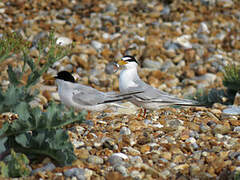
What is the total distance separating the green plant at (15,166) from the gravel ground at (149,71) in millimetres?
117

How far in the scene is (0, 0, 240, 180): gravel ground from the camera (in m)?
3.12

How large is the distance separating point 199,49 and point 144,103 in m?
4.11

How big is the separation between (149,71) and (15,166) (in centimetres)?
501

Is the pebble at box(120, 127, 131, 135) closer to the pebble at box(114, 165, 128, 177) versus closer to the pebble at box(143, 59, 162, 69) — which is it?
the pebble at box(114, 165, 128, 177)

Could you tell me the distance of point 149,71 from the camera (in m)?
7.48

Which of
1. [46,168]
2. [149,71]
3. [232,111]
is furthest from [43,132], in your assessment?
[149,71]

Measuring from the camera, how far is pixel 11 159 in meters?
2.75

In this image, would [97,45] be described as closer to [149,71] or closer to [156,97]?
[149,71]

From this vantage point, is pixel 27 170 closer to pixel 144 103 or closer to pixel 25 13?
pixel 144 103

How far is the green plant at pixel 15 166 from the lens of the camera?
2.70 m

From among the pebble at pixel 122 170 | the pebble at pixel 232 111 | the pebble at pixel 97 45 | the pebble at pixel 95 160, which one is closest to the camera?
the pebble at pixel 122 170

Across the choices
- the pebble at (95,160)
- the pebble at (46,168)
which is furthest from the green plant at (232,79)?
the pebble at (46,168)

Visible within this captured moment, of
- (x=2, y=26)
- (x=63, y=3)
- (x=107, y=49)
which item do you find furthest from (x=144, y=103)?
(x=63, y=3)

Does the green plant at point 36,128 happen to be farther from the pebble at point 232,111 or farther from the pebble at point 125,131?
the pebble at point 232,111
